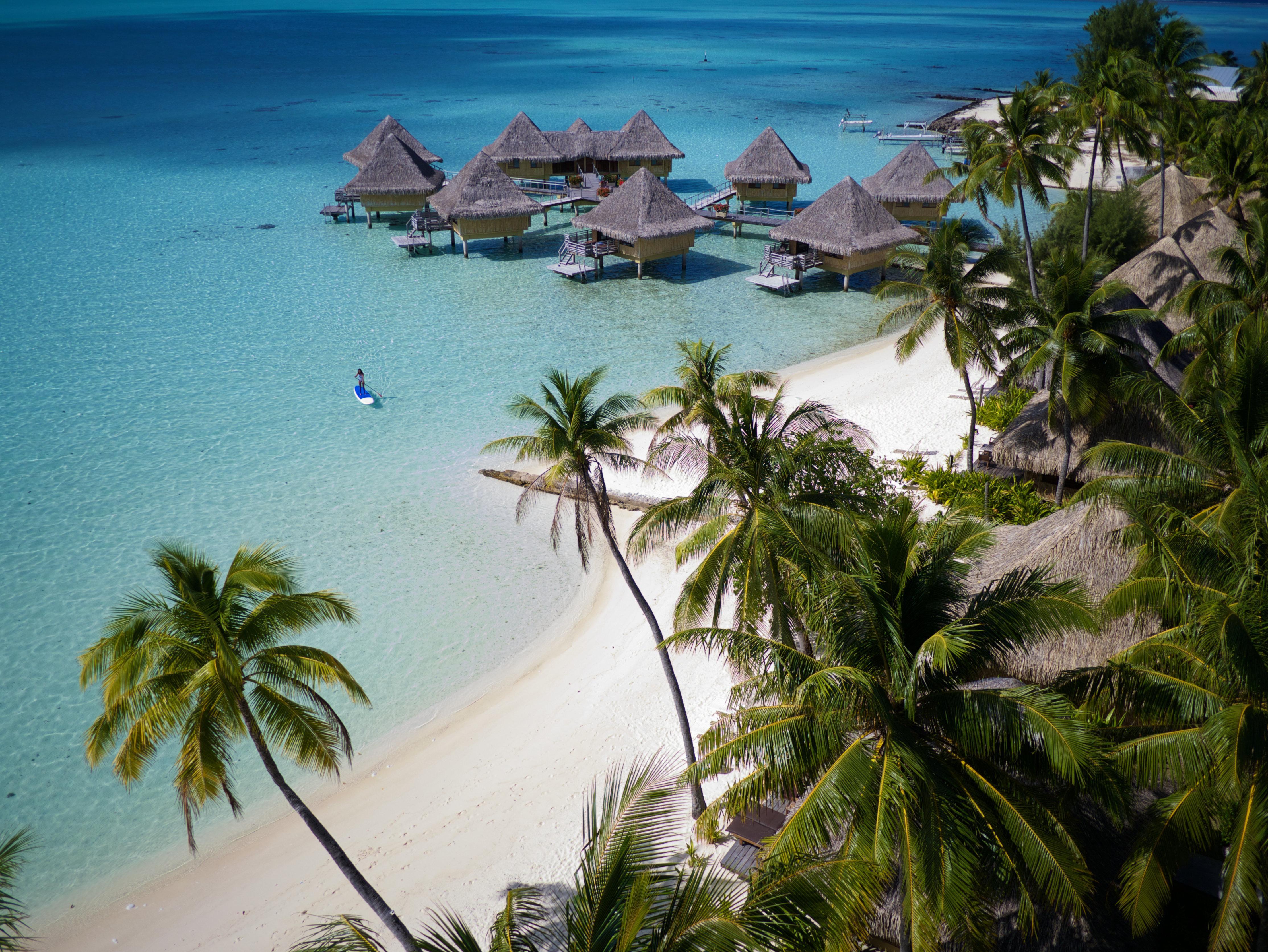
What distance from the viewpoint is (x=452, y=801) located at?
10.4 meters

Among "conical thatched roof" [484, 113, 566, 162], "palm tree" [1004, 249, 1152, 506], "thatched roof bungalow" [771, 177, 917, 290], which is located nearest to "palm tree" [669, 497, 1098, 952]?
"palm tree" [1004, 249, 1152, 506]

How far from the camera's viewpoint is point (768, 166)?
32.2 m

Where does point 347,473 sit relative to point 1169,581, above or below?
below

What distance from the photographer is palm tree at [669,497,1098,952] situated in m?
5.45

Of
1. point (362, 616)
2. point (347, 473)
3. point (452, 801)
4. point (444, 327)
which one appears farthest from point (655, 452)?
point (444, 327)

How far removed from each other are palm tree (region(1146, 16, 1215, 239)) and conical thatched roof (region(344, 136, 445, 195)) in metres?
23.3

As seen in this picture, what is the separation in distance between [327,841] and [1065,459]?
11269mm

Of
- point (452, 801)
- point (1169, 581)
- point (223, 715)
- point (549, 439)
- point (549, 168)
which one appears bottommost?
point (452, 801)

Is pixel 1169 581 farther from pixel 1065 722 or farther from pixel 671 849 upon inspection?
pixel 671 849

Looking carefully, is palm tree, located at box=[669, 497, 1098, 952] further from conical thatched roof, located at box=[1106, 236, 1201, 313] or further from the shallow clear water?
conical thatched roof, located at box=[1106, 236, 1201, 313]

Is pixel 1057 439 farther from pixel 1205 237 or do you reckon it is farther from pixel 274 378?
pixel 274 378

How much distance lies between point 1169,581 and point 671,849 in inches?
201

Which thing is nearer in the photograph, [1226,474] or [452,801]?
[1226,474]

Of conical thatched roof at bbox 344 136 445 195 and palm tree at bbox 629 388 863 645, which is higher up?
conical thatched roof at bbox 344 136 445 195
